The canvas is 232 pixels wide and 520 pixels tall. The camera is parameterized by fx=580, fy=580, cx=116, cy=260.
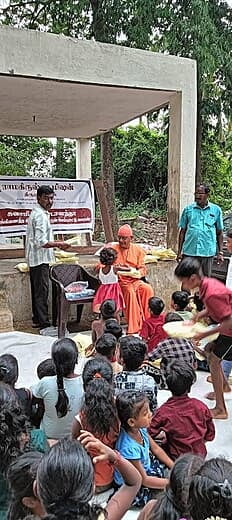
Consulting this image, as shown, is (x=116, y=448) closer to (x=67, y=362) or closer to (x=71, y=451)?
(x=67, y=362)

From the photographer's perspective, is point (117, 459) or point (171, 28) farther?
point (171, 28)

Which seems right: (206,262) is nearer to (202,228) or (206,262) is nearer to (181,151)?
(202,228)

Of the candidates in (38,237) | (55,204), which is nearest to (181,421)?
(38,237)

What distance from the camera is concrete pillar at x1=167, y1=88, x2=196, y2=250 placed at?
21.7 feet

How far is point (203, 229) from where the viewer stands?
A: 577cm

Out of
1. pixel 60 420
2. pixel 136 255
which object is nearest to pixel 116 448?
pixel 60 420

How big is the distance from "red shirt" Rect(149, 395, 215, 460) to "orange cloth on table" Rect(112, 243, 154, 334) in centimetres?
286

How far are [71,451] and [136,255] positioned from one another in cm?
419

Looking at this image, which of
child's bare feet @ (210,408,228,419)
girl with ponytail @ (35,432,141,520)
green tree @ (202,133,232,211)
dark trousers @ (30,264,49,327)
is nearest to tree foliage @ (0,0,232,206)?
green tree @ (202,133,232,211)

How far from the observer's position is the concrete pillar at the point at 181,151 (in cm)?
662

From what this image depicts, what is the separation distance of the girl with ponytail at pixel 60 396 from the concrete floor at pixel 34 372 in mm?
590

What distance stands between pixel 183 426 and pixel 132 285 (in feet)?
10.0

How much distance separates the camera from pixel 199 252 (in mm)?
5805

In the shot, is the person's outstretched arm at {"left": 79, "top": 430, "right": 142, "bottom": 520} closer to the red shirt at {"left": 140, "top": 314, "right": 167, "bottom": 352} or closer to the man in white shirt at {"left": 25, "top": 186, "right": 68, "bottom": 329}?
the red shirt at {"left": 140, "top": 314, "right": 167, "bottom": 352}
